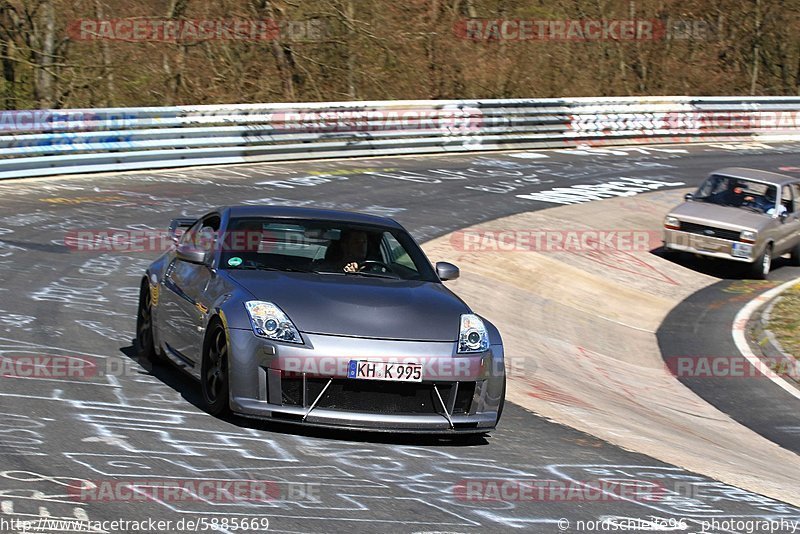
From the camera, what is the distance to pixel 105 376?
29.6ft

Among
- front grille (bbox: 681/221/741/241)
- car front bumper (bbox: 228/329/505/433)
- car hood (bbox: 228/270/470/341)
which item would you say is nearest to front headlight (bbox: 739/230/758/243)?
front grille (bbox: 681/221/741/241)

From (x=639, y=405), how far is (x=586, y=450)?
4.27 m

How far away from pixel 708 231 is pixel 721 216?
0.39 meters

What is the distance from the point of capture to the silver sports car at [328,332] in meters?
7.40

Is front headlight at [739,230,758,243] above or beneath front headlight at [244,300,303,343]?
beneath

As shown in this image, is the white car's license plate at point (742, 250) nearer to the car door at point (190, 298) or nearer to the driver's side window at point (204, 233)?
the driver's side window at point (204, 233)

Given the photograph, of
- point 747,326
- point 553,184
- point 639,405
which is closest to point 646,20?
point 553,184

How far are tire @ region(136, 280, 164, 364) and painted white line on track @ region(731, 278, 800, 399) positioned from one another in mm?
7969

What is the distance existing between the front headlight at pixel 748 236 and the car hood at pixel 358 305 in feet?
44.1

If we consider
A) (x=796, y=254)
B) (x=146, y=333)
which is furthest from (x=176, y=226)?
(x=796, y=254)

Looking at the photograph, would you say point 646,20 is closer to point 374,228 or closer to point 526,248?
point 526,248

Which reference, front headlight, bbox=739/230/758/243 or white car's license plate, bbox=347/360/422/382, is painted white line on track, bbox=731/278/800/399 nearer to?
front headlight, bbox=739/230/758/243

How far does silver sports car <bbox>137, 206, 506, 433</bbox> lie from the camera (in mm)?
7402

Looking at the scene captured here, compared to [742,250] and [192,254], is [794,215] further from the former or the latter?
[192,254]
